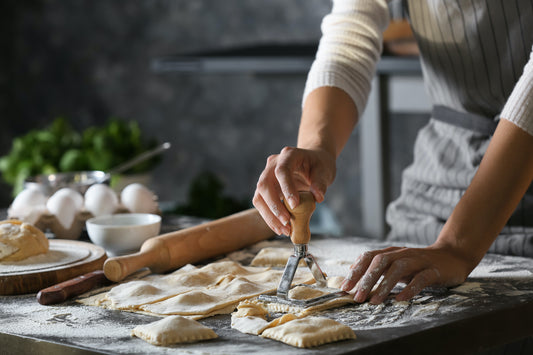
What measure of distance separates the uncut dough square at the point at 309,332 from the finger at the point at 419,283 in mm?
175

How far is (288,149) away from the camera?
1186 mm

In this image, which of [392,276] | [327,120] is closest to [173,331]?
[392,276]

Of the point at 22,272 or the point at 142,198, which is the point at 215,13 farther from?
the point at 22,272

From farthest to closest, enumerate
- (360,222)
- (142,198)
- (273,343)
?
1. (360,222)
2. (142,198)
3. (273,343)

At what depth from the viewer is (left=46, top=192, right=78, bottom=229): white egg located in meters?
1.51

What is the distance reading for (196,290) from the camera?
1140 millimetres

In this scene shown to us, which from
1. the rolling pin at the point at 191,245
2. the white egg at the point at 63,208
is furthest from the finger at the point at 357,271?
the white egg at the point at 63,208

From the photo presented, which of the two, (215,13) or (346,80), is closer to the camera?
(346,80)

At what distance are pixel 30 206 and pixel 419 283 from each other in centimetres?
89

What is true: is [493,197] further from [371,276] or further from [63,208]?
[63,208]

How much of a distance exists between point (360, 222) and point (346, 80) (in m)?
2.23

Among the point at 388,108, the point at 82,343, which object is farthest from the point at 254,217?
the point at 388,108

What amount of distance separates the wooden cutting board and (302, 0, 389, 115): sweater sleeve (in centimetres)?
56

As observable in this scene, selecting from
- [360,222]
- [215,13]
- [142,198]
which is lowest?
[360,222]
